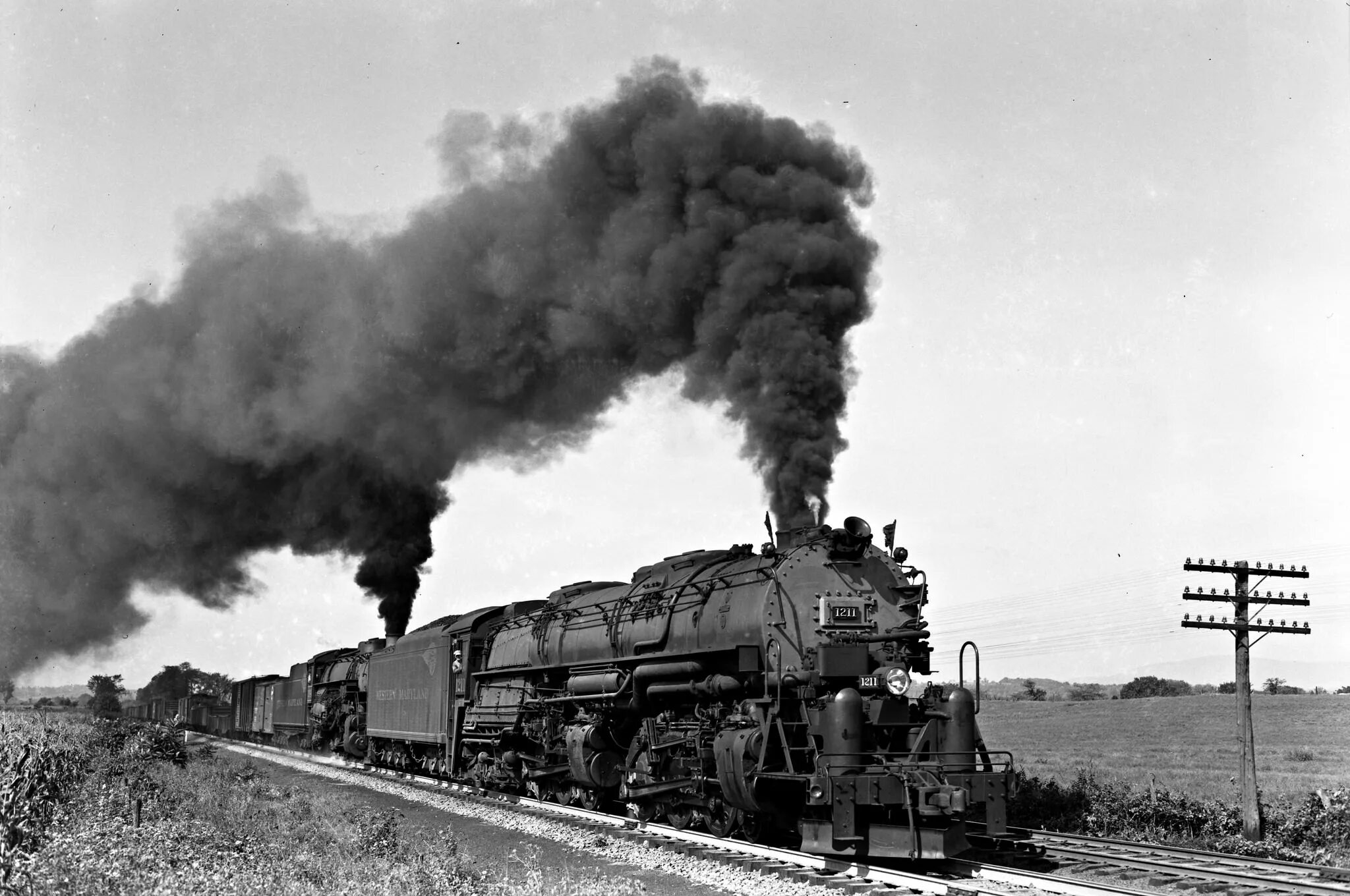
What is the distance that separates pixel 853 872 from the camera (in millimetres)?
9883

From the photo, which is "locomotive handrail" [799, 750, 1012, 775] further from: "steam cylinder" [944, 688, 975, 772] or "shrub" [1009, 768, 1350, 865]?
"shrub" [1009, 768, 1350, 865]

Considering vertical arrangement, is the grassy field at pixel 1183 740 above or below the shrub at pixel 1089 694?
above

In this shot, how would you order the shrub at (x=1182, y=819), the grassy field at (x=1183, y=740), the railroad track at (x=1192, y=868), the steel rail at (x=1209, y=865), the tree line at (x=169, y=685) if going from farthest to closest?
the tree line at (x=169, y=685) → the grassy field at (x=1183, y=740) → the shrub at (x=1182, y=819) → the steel rail at (x=1209, y=865) → the railroad track at (x=1192, y=868)

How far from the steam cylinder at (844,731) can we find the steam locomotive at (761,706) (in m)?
0.02

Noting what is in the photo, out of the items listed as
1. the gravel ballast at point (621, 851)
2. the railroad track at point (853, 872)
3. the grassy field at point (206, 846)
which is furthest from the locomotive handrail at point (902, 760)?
the grassy field at point (206, 846)

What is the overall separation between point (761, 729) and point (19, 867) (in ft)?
20.5

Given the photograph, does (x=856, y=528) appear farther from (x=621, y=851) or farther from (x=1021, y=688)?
(x=1021, y=688)

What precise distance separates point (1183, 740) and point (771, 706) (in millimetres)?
33022

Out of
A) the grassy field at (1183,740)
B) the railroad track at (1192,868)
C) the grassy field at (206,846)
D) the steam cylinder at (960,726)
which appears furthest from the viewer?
the grassy field at (1183,740)

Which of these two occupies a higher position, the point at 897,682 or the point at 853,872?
the point at 897,682

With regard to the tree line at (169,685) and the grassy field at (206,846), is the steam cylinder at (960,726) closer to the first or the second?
the grassy field at (206,846)

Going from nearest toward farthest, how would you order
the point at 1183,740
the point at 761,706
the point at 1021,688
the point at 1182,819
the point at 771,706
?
1. the point at 771,706
2. the point at 761,706
3. the point at 1182,819
4. the point at 1183,740
5. the point at 1021,688

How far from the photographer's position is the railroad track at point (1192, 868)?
9.21 m

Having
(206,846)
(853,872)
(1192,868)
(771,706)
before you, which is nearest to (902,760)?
(853,872)
